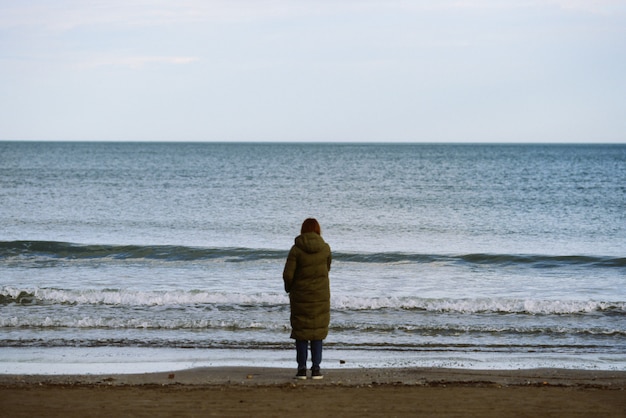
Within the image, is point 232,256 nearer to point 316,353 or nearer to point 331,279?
point 331,279

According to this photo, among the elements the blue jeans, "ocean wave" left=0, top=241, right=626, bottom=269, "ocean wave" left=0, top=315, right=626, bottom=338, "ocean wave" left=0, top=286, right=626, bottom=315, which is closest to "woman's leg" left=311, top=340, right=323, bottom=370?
the blue jeans

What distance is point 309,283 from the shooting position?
8.06 metres

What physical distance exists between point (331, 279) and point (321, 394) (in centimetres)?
915

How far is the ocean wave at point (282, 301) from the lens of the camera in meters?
13.0

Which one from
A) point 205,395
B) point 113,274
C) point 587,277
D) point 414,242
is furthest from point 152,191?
point 205,395

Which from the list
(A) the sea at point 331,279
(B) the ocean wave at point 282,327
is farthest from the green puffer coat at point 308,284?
(B) the ocean wave at point 282,327

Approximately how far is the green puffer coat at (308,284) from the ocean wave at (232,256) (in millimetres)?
11140

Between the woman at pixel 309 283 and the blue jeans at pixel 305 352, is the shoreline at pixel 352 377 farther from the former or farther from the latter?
the woman at pixel 309 283

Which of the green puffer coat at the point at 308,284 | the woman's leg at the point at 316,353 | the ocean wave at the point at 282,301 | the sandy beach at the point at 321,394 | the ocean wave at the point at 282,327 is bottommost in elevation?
the ocean wave at the point at 282,327

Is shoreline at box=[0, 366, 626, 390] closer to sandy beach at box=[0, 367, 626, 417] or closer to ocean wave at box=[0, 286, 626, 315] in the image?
sandy beach at box=[0, 367, 626, 417]

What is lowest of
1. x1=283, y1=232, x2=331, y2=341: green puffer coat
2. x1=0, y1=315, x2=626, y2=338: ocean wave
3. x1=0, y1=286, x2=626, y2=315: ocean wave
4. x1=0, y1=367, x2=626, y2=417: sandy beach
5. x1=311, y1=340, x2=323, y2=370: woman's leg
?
x1=0, y1=315, x2=626, y2=338: ocean wave

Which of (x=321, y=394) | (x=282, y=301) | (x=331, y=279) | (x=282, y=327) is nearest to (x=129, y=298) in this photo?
(x=282, y=301)

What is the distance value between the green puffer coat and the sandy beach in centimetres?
59

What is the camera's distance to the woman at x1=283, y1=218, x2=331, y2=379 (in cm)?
802
